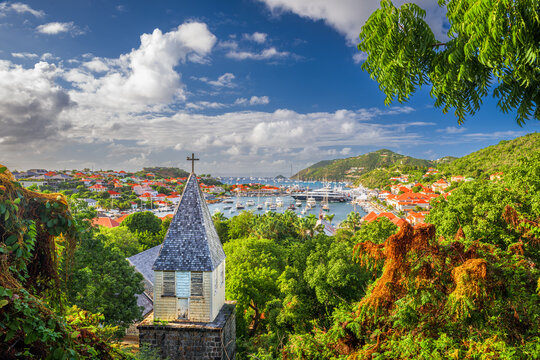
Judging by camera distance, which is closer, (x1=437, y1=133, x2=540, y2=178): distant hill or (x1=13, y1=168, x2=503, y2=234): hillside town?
(x1=13, y1=168, x2=503, y2=234): hillside town

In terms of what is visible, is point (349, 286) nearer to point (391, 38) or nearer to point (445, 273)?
point (445, 273)

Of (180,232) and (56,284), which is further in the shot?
(180,232)

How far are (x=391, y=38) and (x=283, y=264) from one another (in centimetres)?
2237

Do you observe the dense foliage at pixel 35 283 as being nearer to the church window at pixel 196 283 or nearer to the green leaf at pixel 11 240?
the green leaf at pixel 11 240

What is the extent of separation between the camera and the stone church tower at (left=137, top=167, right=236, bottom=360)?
432 inches

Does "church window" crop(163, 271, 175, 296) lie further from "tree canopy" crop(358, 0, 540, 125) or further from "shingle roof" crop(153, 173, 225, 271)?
"tree canopy" crop(358, 0, 540, 125)

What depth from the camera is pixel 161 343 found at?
11055 millimetres

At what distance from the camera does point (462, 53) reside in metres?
3.05

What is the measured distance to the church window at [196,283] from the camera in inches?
448

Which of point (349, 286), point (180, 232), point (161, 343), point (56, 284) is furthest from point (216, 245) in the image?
point (56, 284)

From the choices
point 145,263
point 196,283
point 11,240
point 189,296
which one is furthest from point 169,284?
point 145,263

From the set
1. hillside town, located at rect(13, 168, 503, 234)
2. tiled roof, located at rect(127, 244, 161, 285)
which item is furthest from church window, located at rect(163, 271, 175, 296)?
hillside town, located at rect(13, 168, 503, 234)

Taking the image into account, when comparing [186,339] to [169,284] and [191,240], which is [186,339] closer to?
[169,284]

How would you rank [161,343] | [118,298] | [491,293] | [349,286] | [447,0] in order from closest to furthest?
[447,0] < [491,293] < [161,343] < [349,286] < [118,298]
